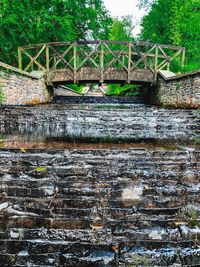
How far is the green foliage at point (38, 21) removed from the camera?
1131cm

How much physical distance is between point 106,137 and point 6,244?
292 centimetres

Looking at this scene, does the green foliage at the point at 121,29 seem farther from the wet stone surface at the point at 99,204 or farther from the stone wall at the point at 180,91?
the wet stone surface at the point at 99,204

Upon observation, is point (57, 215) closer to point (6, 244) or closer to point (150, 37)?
point (6, 244)

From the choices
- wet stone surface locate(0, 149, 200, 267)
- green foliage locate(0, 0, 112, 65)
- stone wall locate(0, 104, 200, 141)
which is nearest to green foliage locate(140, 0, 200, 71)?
green foliage locate(0, 0, 112, 65)

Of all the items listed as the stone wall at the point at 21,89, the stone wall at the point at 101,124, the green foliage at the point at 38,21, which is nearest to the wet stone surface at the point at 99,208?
the stone wall at the point at 101,124

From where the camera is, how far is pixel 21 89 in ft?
28.1

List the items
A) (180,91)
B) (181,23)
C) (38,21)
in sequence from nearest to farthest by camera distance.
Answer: (180,91) < (38,21) < (181,23)

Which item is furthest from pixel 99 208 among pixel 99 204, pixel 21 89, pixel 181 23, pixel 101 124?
pixel 181 23

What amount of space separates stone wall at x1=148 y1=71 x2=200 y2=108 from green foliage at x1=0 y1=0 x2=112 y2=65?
5889mm

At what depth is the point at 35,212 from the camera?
2.24 meters

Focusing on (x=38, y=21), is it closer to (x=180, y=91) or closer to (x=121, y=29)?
(x=180, y=91)

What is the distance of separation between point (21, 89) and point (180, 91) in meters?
5.19

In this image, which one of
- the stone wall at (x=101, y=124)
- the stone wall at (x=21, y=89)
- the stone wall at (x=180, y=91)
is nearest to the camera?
the stone wall at (x=101, y=124)

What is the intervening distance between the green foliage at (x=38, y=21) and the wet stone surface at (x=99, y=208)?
985 cm
